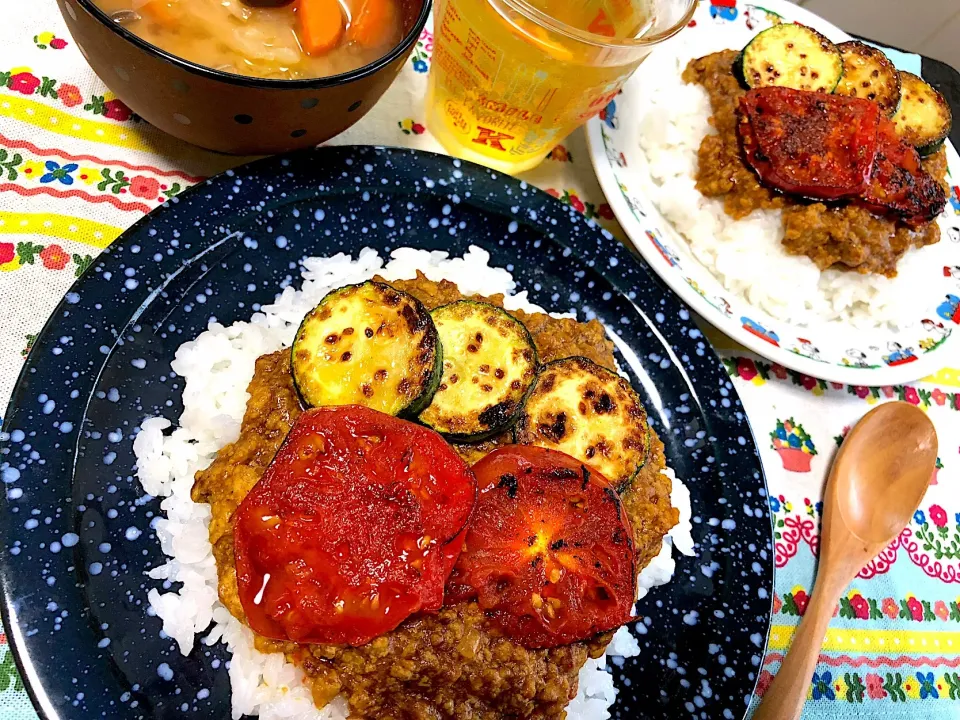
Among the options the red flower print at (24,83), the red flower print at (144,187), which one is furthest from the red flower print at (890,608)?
the red flower print at (24,83)

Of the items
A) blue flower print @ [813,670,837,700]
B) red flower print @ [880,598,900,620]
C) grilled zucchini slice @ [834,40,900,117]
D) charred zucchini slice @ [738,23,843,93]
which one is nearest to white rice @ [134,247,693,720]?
blue flower print @ [813,670,837,700]

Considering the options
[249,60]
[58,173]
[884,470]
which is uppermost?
[249,60]

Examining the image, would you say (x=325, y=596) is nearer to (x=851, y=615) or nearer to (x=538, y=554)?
(x=538, y=554)

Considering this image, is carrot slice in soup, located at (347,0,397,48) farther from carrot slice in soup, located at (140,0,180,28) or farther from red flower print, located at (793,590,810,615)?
red flower print, located at (793,590,810,615)

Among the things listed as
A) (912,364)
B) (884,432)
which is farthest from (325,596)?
(912,364)

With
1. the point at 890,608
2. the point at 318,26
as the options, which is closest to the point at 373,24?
the point at 318,26

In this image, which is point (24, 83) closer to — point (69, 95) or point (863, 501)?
point (69, 95)

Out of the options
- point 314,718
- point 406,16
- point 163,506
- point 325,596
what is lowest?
point 314,718
